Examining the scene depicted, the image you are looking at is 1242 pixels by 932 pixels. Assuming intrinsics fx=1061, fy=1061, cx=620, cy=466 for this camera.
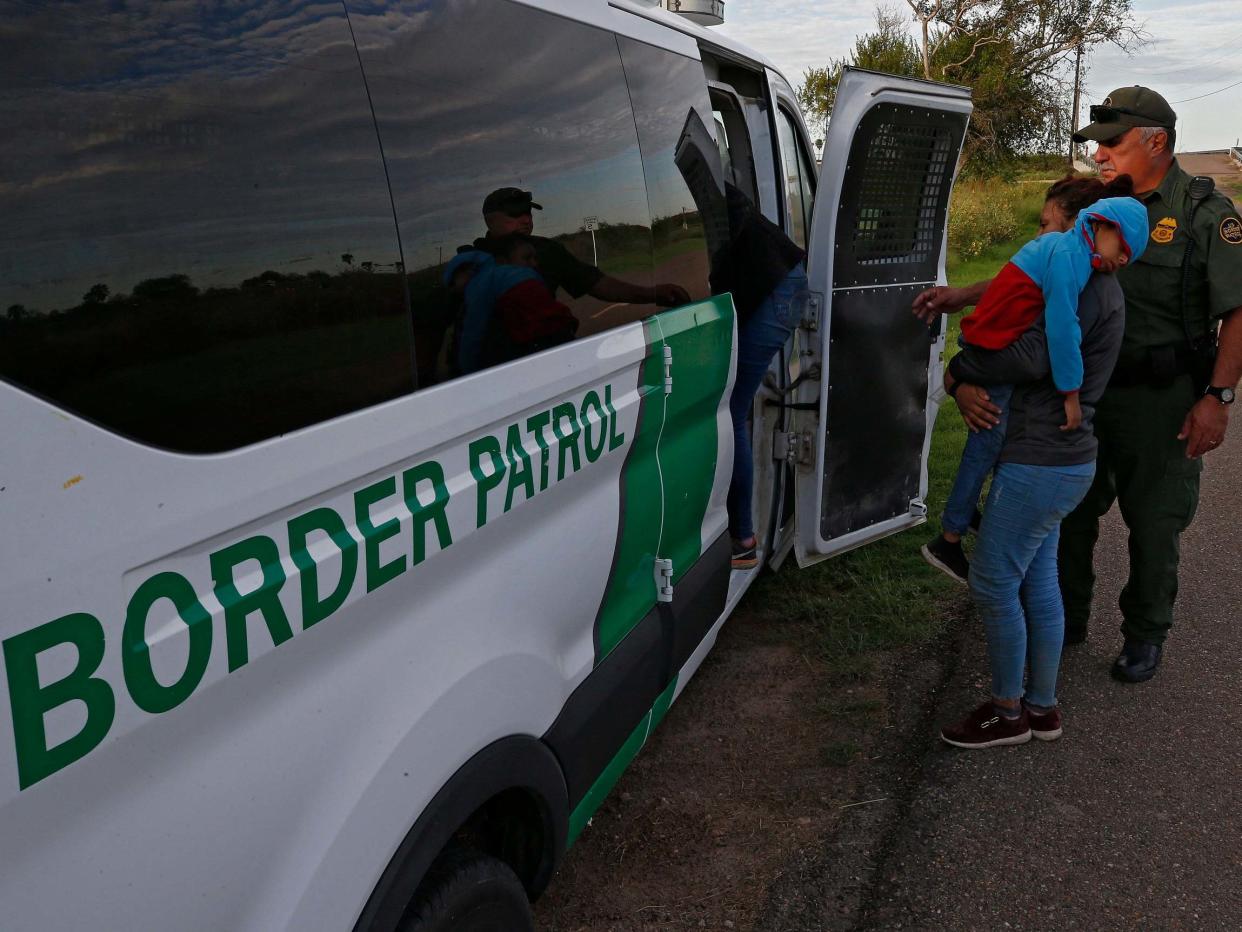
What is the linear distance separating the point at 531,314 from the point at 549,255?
16cm

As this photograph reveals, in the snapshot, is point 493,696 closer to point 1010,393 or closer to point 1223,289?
point 1010,393

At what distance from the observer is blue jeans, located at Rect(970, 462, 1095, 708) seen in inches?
123

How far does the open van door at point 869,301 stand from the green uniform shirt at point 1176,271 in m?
0.78

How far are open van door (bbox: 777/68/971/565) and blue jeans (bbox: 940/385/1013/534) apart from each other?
1.93 ft

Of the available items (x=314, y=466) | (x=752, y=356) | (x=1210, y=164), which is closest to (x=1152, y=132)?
(x=752, y=356)

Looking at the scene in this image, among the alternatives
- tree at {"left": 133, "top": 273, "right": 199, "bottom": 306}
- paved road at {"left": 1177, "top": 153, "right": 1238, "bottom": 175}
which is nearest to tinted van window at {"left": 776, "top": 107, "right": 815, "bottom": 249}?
tree at {"left": 133, "top": 273, "right": 199, "bottom": 306}

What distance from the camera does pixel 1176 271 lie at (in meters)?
3.53

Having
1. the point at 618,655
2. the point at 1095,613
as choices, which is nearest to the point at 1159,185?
the point at 1095,613

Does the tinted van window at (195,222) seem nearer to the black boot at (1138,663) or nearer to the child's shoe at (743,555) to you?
the child's shoe at (743,555)

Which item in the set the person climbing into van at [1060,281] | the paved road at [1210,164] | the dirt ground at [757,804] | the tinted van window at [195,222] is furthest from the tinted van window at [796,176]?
the paved road at [1210,164]

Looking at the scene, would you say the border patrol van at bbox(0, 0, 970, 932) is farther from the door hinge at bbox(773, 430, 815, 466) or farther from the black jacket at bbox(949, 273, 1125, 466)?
the door hinge at bbox(773, 430, 815, 466)

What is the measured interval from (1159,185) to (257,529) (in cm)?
340

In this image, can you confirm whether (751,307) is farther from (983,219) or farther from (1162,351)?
(983,219)

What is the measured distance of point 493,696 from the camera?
5.93 feet
